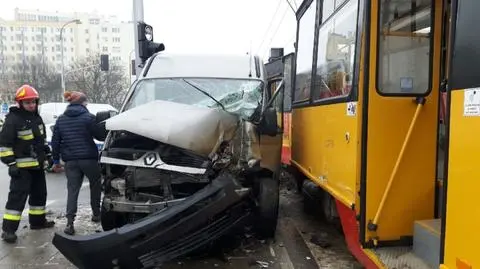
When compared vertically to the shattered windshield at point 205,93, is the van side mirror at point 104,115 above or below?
below

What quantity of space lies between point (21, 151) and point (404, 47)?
4.65 m

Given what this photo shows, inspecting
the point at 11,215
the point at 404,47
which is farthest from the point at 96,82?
the point at 404,47

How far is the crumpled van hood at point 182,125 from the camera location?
15.3 ft

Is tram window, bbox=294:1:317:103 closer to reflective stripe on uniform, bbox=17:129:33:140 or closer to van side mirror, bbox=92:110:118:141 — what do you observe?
van side mirror, bbox=92:110:118:141

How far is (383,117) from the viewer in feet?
12.4

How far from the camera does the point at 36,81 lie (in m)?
51.4

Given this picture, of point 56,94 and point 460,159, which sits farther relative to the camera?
point 56,94

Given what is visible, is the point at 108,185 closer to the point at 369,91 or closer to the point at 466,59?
the point at 369,91

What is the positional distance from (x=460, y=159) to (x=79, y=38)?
96298mm

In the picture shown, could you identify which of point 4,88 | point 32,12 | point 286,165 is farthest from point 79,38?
point 286,165

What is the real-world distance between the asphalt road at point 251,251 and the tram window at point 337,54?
1.79m

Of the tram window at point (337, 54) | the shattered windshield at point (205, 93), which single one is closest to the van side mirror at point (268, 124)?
the shattered windshield at point (205, 93)

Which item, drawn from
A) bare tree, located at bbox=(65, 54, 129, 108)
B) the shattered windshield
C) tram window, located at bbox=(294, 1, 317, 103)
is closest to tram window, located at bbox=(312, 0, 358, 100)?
tram window, located at bbox=(294, 1, 317, 103)

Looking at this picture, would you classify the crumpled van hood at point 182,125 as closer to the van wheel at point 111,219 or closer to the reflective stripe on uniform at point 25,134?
the van wheel at point 111,219
